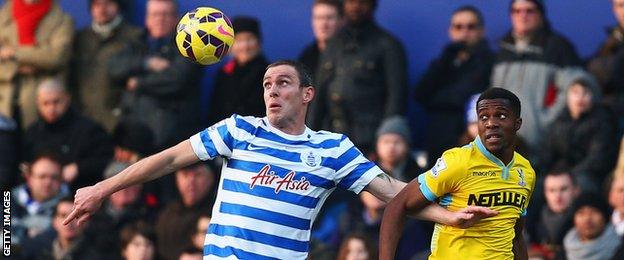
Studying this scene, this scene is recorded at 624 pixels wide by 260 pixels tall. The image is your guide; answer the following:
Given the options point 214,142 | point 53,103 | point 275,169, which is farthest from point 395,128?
point 214,142

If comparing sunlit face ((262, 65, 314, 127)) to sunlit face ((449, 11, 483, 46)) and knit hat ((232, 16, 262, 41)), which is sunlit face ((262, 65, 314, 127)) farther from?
knit hat ((232, 16, 262, 41))

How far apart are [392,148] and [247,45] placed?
1981mm

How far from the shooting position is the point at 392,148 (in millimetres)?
14945

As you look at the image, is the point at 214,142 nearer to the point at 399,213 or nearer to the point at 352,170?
the point at 352,170

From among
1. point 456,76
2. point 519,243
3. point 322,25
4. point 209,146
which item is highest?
point 322,25

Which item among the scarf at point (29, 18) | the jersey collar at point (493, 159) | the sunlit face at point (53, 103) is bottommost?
the jersey collar at point (493, 159)

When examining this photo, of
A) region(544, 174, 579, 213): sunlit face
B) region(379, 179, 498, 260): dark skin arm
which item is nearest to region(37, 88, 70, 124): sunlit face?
region(544, 174, 579, 213): sunlit face

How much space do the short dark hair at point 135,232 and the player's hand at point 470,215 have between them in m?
5.82

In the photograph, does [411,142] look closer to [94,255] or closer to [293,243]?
[94,255]

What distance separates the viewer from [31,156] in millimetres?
16672

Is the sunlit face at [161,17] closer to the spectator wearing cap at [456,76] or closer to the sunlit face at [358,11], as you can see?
the sunlit face at [358,11]

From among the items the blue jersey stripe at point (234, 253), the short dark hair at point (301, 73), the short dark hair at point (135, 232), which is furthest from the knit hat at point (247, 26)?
the blue jersey stripe at point (234, 253)

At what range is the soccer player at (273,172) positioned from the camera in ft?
33.4

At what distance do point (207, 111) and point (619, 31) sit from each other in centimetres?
432
